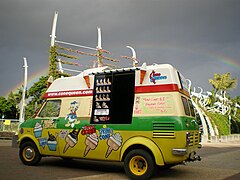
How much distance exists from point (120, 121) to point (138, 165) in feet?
4.40

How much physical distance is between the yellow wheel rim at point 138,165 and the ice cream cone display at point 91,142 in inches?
51.3

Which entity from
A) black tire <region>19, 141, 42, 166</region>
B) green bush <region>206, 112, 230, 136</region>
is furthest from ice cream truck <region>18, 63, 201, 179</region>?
green bush <region>206, 112, 230, 136</region>

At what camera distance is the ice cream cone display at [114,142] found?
810 cm

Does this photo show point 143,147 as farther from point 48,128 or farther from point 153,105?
point 48,128

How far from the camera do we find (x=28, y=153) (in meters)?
9.73

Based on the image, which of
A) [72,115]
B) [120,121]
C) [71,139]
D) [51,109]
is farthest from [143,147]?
[51,109]

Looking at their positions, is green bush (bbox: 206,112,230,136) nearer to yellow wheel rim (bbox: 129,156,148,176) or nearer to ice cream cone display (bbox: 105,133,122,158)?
ice cream cone display (bbox: 105,133,122,158)

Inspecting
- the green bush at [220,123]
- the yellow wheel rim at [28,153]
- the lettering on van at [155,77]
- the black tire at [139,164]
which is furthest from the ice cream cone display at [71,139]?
the green bush at [220,123]

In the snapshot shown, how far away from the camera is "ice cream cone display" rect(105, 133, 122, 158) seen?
810 cm

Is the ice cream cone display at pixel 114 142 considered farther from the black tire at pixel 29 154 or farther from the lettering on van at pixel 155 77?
the black tire at pixel 29 154

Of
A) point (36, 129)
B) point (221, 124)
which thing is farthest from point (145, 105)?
point (221, 124)

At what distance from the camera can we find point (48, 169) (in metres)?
9.13

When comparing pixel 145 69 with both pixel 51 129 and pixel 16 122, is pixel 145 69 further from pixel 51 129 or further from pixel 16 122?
pixel 16 122

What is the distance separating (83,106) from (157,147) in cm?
279
